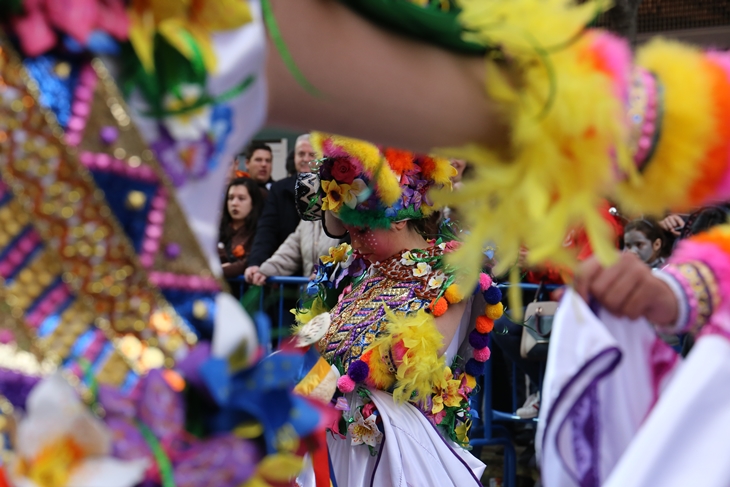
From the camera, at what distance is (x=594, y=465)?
1.32m

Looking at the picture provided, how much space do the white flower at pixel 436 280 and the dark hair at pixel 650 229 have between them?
5.43ft

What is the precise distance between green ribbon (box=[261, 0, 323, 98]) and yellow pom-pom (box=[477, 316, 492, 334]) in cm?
256

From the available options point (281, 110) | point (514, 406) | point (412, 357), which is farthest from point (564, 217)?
point (514, 406)

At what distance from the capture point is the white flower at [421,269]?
10.5ft

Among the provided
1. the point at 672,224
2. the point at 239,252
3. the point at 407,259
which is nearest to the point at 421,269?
the point at 407,259

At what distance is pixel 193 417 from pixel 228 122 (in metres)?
0.32

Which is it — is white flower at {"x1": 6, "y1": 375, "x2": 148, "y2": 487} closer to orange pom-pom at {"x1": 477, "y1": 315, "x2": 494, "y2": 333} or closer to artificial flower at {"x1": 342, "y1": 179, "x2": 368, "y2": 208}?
artificial flower at {"x1": 342, "y1": 179, "x2": 368, "y2": 208}

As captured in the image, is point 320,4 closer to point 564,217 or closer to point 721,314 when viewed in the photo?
point 564,217

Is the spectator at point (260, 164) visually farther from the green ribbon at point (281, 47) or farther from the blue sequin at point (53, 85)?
the blue sequin at point (53, 85)

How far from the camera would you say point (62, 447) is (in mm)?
787

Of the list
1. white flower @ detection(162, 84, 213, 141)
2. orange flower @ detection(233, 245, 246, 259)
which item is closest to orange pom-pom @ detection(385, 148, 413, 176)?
orange flower @ detection(233, 245, 246, 259)

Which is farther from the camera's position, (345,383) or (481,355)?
(481,355)

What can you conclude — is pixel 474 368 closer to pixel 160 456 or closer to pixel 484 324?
pixel 484 324

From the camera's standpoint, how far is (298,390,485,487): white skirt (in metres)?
3.00
